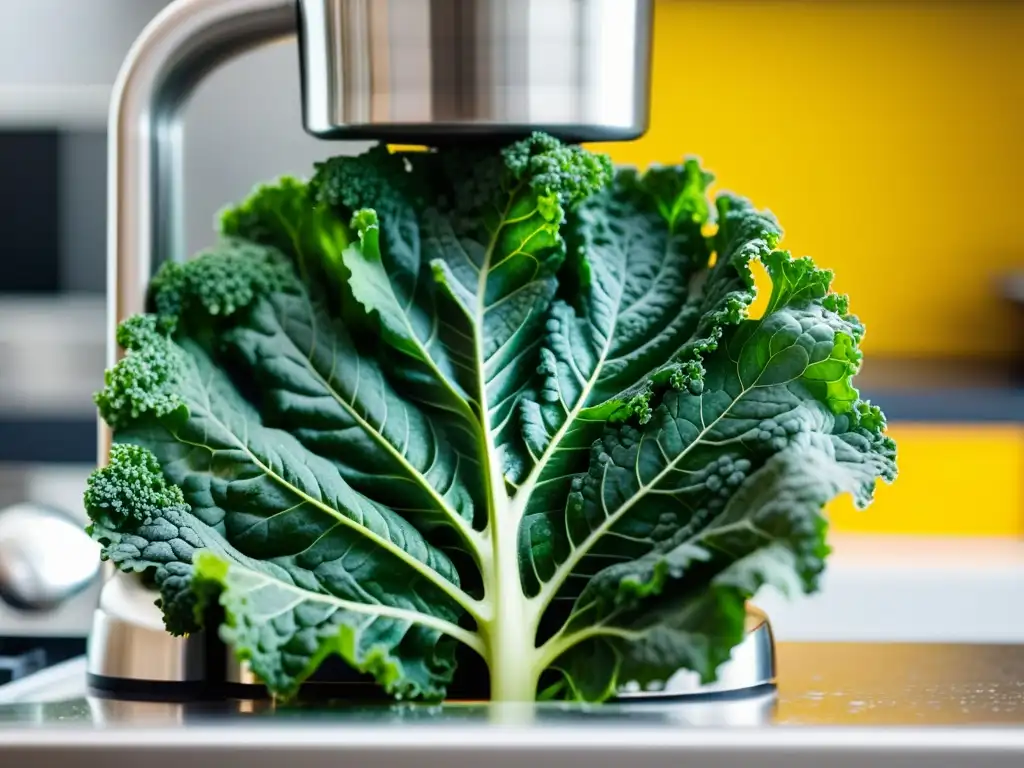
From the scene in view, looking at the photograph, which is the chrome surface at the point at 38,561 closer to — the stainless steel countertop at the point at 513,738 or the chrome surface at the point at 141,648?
the chrome surface at the point at 141,648

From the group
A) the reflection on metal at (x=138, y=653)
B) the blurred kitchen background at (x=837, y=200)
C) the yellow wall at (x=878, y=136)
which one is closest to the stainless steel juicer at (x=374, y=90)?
the reflection on metal at (x=138, y=653)

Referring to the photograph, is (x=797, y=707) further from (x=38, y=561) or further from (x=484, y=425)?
(x=38, y=561)

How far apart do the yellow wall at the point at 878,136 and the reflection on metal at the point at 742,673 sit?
9.99 feet

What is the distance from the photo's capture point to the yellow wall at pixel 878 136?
Answer: 364cm

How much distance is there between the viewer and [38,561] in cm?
75

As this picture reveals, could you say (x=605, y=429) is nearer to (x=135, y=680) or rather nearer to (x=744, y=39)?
(x=135, y=680)

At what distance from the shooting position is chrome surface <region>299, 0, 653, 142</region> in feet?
2.30

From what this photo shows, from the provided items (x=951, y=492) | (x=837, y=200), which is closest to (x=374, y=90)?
(x=951, y=492)

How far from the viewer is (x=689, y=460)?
635mm

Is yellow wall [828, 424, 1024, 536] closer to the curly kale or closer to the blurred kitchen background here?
the blurred kitchen background

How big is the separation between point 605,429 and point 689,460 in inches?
2.2

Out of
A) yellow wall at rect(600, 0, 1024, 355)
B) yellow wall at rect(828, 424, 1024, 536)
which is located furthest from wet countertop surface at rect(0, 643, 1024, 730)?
yellow wall at rect(600, 0, 1024, 355)

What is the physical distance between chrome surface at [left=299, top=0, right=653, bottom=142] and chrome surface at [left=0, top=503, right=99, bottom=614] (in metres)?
0.28

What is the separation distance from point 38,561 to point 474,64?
1.18 ft
